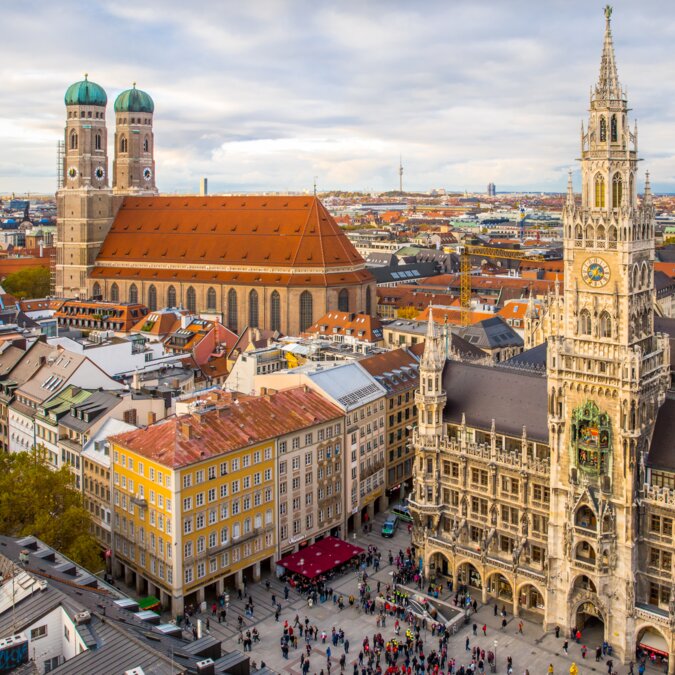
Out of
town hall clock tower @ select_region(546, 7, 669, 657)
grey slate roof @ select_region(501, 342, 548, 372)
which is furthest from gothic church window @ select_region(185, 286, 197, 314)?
town hall clock tower @ select_region(546, 7, 669, 657)

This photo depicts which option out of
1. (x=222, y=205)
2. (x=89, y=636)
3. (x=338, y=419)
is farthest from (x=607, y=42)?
(x=222, y=205)

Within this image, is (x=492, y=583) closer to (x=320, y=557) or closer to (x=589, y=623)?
(x=589, y=623)

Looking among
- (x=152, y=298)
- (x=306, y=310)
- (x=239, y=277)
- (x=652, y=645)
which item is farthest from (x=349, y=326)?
(x=652, y=645)

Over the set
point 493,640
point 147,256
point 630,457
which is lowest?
point 493,640

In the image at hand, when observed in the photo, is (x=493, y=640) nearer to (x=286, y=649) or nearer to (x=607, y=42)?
(x=286, y=649)

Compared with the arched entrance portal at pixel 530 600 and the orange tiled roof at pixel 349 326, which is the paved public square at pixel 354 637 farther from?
the orange tiled roof at pixel 349 326

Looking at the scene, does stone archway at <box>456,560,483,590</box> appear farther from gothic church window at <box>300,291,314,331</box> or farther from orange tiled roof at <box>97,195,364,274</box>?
orange tiled roof at <box>97,195,364,274</box>

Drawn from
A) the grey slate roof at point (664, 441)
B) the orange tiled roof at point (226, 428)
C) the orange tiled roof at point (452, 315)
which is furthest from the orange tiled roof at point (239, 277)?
the grey slate roof at point (664, 441)
